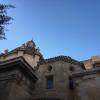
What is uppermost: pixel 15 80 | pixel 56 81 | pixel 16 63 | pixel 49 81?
pixel 16 63

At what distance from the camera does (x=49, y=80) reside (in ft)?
62.6

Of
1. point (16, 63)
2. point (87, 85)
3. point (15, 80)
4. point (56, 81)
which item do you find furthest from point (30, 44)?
point (87, 85)

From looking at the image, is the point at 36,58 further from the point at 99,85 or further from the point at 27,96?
the point at 99,85

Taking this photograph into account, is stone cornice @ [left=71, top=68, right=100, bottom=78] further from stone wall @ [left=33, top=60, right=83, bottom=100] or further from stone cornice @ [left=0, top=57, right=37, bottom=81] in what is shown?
stone cornice @ [left=0, top=57, right=37, bottom=81]

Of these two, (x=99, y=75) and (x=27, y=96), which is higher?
(x=99, y=75)

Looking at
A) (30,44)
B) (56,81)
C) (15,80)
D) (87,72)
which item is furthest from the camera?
(30,44)

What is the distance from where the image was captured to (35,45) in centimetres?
3078

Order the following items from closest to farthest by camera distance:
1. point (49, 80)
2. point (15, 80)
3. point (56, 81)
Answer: point (15, 80)
point (56, 81)
point (49, 80)

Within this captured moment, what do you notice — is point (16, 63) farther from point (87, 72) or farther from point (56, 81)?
point (87, 72)

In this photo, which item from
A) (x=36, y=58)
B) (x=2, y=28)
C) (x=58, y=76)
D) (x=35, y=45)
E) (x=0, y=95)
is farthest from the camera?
(x=35, y=45)

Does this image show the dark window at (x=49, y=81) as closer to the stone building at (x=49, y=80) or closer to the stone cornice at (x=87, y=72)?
the stone building at (x=49, y=80)

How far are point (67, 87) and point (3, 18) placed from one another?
930 cm

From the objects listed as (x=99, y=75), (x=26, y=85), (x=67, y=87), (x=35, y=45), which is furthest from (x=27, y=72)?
(x=35, y=45)

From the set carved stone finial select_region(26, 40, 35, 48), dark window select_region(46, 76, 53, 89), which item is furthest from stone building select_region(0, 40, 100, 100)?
carved stone finial select_region(26, 40, 35, 48)
